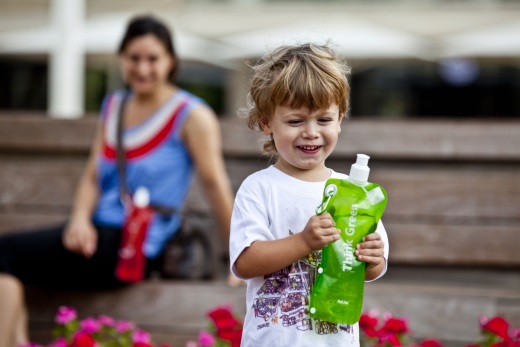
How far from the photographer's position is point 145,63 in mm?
4125

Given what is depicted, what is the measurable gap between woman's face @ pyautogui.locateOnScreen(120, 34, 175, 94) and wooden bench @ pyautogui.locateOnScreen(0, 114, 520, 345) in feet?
1.54

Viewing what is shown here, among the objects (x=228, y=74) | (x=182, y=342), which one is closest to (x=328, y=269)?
(x=182, y=342)

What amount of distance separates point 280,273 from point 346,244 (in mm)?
198

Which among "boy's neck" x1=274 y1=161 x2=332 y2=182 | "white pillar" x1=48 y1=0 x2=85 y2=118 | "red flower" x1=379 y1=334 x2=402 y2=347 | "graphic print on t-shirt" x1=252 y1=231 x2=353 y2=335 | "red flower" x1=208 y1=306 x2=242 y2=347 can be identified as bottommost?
"red flower" x1=379 y1=334 x2=402 y2=347

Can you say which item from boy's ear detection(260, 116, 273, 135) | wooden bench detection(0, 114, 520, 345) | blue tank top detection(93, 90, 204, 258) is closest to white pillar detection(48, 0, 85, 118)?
wooden bench detection(0, 114, 520, 345)

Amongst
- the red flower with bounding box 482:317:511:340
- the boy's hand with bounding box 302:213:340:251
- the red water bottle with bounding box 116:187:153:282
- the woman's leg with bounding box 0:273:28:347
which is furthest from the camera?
the red water bottle with bounding box 116:187:153:282

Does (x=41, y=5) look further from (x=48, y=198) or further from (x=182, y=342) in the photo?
(x=182, y=342)

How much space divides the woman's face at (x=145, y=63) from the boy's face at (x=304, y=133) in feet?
6.85

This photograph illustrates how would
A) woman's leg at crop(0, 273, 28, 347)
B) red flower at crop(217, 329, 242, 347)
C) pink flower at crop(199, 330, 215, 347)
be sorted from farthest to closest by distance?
woman's leg at crop(0, 273, 28, 347) < pink flower at crop(199, 330, 215, 347) < red flower at crop(217, 329, 242, 347)

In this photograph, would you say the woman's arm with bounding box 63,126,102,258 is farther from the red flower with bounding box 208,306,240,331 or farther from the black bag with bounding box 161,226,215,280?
the red flower with bounding box 208,306,240,331

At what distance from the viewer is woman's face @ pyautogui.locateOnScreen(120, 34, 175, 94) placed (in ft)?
13.5

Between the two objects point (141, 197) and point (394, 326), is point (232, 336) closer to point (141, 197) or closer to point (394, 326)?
point (394, 326)

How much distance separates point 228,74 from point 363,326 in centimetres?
1182

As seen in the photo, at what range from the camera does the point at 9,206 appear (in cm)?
456
